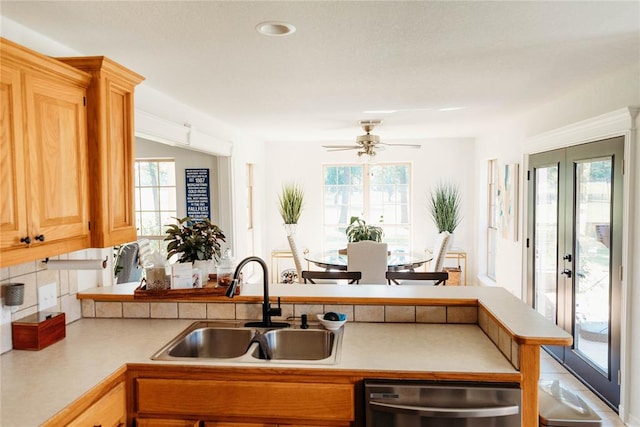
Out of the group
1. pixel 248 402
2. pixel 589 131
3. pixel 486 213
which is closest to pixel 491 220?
pixel 486 213

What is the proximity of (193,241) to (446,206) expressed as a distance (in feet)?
16.4

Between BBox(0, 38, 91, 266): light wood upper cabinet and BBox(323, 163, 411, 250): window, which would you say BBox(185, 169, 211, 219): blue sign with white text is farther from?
BBox(0, 38, 91, 266): light wood upper cabinet

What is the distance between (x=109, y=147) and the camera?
7.23 feet

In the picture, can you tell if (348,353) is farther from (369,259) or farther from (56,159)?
(369,259)

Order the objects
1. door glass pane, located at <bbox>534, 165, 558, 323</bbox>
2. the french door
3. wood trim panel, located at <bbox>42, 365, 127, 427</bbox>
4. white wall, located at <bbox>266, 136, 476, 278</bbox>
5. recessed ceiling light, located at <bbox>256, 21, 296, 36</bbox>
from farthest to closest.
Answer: white wall, located at <bbox>266, 136, 476, 278</bbox> < door glass pane, located at <bbox>534, 165, 558, 323</bbox> < the french door < recessed ceiling light, located at <bbox>256, 21, 296, 36</bbox> < wood trim panel, located at <bbox>42, 365, 127, 427</bbox>

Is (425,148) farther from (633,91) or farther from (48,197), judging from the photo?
(48,197)

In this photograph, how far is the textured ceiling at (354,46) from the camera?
2.05 m

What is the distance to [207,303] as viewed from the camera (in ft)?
8.43

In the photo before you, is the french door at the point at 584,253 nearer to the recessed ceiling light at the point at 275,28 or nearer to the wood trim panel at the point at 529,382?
the wood trim panel at the point at 529,382

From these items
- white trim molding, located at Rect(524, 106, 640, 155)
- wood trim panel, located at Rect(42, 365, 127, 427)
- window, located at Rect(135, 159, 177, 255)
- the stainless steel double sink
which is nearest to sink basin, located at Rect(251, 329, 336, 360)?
the stainless steel double sink

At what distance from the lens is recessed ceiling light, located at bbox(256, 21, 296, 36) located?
2.20 metres

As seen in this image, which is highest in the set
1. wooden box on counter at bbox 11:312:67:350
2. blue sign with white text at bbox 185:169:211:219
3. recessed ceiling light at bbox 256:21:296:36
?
recessed ceiling light at bbox 256:21:296:36

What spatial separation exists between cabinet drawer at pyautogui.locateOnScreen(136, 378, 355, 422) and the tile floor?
1.86 meters

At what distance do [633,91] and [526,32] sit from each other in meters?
1.22
